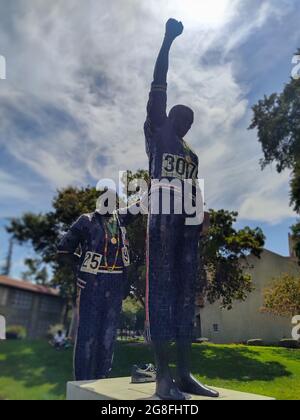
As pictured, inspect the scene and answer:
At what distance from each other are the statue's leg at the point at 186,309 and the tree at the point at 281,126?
16.3m

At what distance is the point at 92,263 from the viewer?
405cm

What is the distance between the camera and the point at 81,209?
1858 cm

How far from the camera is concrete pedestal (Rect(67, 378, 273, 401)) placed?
255 cm

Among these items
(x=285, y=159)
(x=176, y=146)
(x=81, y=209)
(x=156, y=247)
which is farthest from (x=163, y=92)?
(x=285, y=159)

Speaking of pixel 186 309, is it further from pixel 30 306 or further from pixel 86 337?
pixel 30 306

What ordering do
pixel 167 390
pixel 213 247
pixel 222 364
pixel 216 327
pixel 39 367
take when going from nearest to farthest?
pixel 167 390
pixel 222 364
pixel 39 367
pixel 213 247
pixel 216 327

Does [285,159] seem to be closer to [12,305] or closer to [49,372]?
[49,372]

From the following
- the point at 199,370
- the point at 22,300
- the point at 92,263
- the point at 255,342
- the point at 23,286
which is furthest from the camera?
the point at 23,286

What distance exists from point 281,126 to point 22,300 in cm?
2597

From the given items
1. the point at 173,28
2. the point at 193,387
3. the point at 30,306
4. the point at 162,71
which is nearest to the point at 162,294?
the point at 193,387

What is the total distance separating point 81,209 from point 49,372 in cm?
781

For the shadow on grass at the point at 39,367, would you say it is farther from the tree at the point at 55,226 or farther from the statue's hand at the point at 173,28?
the statue's hand at the point at 173,28

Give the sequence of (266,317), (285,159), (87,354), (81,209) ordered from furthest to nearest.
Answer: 1. (266,317)
2. (285,159)
3. (81,209)
4. (87,354)

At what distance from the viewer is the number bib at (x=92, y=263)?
4043 millimetres
